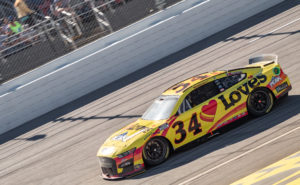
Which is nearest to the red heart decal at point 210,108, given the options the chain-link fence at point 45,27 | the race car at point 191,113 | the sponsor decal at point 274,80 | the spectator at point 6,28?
the race car at point 191,113

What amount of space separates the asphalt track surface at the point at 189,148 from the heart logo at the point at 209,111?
55 centimetres

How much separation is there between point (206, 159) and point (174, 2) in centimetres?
1306

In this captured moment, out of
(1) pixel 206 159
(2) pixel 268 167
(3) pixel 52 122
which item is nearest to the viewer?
(2) pixel 268 167

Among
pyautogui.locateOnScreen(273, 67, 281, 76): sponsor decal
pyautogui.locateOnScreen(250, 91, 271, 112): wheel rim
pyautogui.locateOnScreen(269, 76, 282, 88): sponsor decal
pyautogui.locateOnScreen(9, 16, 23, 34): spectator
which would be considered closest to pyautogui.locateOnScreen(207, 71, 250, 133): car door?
pyautogui.locateOnScreen(250, 91, 271, 112): wheel rim

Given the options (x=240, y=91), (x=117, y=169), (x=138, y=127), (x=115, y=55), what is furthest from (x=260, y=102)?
(x=115, y=55)

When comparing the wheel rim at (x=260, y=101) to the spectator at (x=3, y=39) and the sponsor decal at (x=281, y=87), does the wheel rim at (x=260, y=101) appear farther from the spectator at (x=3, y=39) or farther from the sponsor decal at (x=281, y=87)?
the spectator at (x=3, y=39)

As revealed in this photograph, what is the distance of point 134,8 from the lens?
69.5ft

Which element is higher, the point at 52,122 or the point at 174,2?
the point at 174,2

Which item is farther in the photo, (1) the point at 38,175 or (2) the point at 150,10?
(2) the point at 150,10

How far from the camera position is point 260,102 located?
11.2 meters

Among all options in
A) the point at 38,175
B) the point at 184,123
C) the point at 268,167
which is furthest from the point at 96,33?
the point at 268,167

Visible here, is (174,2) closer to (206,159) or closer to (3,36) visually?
(3,36)

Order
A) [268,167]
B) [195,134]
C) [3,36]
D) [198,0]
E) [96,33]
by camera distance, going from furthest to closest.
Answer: [198,0]
[96,33]
[3,36]
[195,134]
[268,167]

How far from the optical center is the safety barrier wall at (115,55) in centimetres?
1859
